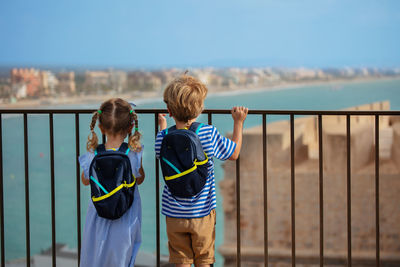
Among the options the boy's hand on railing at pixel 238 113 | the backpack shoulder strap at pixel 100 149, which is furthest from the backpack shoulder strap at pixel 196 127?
the backpack shoulder strap at pixel 100 149

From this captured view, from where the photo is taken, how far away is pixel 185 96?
5.80 feet

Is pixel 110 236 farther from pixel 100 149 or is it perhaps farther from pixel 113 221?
pixel 100 149

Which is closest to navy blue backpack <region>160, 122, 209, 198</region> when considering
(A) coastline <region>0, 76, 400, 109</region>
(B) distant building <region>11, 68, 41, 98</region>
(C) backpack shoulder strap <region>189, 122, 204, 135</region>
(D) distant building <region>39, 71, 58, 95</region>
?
(C) backpack shoulder strap <region>189, 122, 204, 135</region>

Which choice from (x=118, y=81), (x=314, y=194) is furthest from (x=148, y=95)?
→ (x=314, y=194)

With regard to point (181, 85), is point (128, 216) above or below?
below

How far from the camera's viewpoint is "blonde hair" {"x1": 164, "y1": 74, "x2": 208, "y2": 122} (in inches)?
69.6

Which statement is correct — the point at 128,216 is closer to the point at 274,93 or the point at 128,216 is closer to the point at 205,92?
the point at 205,92

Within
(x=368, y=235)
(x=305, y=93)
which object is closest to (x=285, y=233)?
(x=368, y=235)

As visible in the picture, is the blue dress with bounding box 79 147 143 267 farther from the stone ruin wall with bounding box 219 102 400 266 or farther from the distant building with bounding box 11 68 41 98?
the distant building with bounding box 11 68 41 98

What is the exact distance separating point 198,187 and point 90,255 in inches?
19.8

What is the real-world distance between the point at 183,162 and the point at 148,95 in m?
66.0

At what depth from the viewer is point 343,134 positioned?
28.3 meters

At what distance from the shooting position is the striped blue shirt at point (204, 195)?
182 cm

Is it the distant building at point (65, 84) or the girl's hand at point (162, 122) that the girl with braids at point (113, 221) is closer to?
the girl's hand at point (162, 122)
